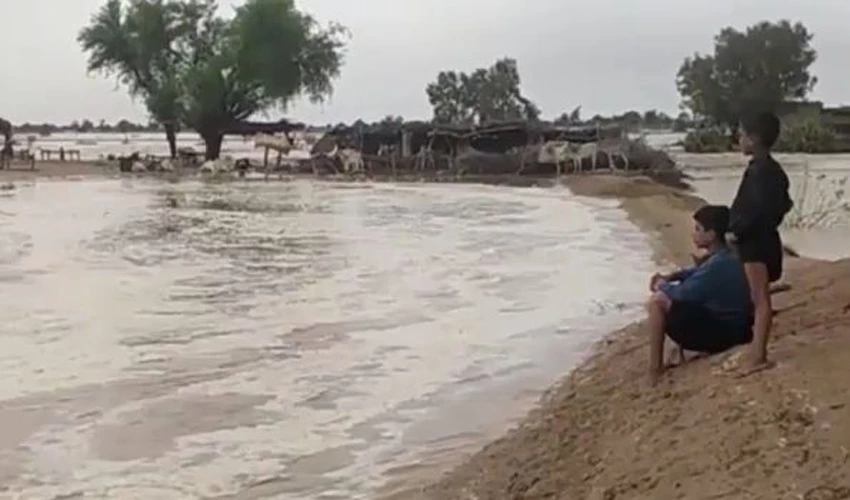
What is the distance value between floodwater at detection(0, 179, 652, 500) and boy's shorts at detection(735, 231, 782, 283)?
2469 millimetres

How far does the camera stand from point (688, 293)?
311 inches

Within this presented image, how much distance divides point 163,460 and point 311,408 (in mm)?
1820

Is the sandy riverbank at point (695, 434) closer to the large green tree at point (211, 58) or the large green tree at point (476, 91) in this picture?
the large green tree at point (211, 58)

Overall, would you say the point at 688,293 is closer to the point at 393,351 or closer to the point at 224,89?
the point at 393,351

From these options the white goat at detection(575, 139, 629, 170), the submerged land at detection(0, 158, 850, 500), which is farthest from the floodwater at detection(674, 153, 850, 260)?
the submerged land at detection(0, 158, 850, 500)

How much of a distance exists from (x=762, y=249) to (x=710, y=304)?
2.29 feet

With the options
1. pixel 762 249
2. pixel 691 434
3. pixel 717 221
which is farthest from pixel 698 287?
pixel 691 434

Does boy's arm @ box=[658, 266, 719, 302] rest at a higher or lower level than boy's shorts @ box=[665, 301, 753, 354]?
higher

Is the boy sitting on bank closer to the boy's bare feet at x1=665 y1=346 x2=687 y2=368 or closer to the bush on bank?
the boy's bare feet at x1=665 y1=346 x2=687 y2=368

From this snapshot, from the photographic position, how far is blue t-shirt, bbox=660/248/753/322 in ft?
25.8

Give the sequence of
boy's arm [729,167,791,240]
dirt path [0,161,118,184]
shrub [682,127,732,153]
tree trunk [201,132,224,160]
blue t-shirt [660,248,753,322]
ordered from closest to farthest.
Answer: boy's arm [729,167,791,240] → blue t-shirt [660,248,753,322] → dirt path [0,161,118,184] → tree trunk [201,132,224,160] → shrub [682,127,732,153]

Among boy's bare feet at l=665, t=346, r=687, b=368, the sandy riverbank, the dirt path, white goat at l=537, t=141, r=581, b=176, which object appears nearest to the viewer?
the sandy riverbank

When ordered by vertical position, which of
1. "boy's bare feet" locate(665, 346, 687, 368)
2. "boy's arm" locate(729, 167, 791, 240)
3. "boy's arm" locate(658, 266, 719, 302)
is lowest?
"boy's bare feet" locate(665, 346, 687, 368)

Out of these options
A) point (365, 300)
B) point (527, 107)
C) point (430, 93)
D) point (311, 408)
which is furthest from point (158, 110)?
point (311, 408)
